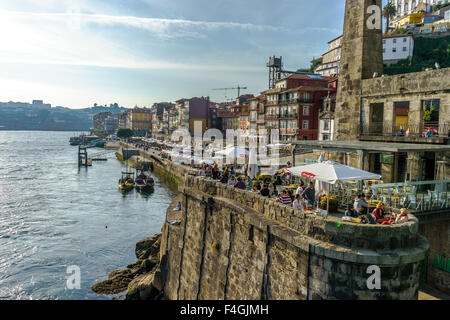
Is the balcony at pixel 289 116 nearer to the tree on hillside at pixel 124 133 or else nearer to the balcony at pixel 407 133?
the balcony at pixel 407 133

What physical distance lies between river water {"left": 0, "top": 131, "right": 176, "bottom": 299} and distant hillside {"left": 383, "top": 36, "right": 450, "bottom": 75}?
49.1 meters

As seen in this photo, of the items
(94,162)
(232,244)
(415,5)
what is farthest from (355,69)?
(415,5)

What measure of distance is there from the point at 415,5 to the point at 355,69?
11101cm

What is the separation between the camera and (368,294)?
7539 millimetres

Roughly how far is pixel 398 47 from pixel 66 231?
231 ft

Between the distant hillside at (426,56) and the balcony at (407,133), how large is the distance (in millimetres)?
52966

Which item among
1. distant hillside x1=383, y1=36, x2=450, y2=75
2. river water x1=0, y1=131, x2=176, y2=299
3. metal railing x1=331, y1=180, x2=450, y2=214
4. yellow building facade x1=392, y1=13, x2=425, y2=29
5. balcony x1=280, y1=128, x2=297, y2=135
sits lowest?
river water x1=0, y1=131, x2=176, y2=299

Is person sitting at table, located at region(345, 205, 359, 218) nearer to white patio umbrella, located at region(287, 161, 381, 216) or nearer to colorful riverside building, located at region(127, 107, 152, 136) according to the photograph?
white patio umbrella, located at region(287, 161, 381, 216)

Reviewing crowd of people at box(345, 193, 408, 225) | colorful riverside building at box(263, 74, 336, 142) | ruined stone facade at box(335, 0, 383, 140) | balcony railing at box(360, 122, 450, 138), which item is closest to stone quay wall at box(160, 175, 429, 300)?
crowd of people at box(345, 193, 408, 225)

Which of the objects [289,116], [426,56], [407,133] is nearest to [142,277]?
[407,133]

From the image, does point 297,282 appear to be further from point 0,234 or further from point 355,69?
point 0,234

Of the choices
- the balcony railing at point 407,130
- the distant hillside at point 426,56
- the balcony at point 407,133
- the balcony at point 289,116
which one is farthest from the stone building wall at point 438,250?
the distant hillside at point 426,56

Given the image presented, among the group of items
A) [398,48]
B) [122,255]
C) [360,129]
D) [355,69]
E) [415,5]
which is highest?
[415,5]

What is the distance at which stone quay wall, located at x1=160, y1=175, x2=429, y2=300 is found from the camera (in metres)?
7.62
